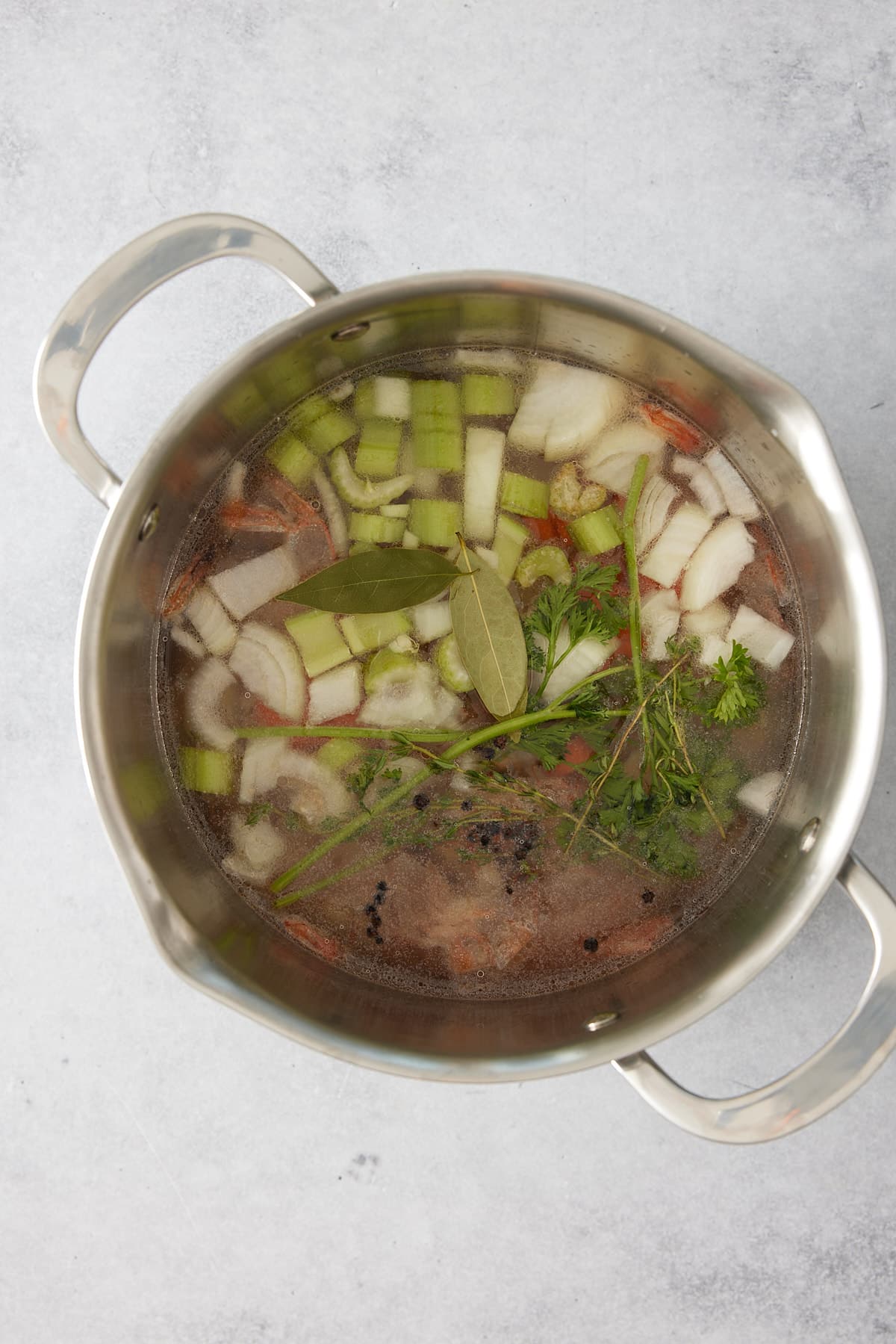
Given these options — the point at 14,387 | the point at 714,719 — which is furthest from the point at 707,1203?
the point at 14,387

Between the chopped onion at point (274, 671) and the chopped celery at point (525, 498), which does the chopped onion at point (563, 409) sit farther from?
the chopped onion at point (274, 671)

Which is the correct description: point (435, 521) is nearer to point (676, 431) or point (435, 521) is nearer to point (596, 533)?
point (596, 533)

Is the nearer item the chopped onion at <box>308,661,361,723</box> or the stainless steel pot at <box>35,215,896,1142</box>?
the stainless steel pot at <box>35,215,896,1142</box>

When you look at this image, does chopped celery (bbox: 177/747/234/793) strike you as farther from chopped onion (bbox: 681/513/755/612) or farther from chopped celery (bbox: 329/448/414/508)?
chopped onion (bbox: 681/513/755/612)

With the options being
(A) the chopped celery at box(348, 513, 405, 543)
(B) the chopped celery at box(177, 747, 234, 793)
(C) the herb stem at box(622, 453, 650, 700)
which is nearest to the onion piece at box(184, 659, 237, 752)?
(B) the chopped celery at box(177, 747, 234, 793)

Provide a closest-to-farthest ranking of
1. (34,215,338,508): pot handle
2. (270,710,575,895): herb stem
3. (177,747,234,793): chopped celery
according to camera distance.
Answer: (34,215,338,508): pot handle
(270,710,575,895): herb stem
(177,747,234,793): chopped celery

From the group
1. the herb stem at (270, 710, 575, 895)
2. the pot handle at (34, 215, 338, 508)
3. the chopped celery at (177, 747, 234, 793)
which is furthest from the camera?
the chopped celery at (177, 747, 234, 793)

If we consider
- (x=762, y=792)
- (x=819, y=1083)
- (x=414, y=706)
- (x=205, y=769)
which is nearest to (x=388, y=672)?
(x=414, y=706)
